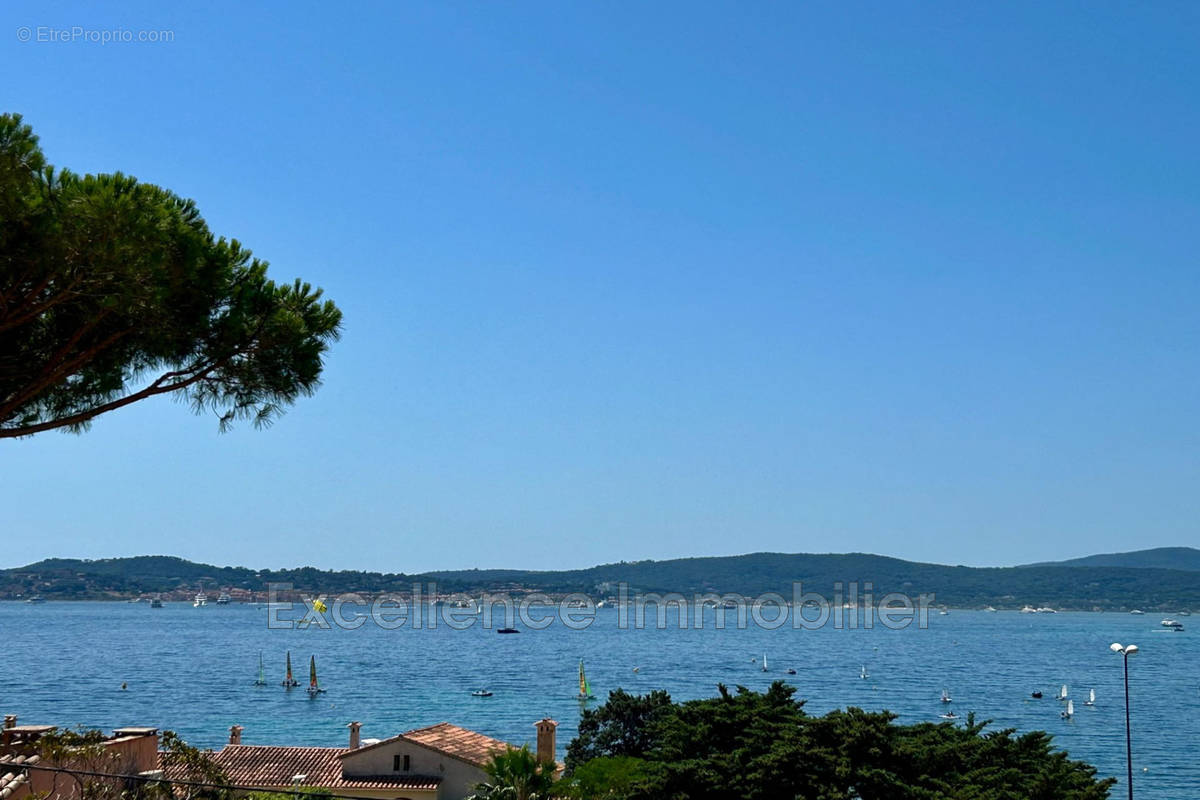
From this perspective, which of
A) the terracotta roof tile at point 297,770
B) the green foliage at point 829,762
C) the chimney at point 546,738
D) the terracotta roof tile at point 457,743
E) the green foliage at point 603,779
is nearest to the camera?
the green foliage at point 829,762

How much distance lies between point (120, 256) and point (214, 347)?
2068 millimetres

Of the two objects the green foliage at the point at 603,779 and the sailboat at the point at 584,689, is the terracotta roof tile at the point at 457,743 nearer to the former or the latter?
the green foliage at the point at 603,779

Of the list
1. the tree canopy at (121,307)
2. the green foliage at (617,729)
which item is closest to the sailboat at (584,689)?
the green foliage at (617,729)

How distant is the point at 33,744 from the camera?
535 inches

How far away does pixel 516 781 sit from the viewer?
29297 mm

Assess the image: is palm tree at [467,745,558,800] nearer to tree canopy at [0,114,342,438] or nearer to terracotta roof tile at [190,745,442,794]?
terracotta roof tile at [190,745,442,794]

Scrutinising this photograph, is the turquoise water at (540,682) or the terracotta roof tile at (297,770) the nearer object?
the terracotta roof tile at (297,770)

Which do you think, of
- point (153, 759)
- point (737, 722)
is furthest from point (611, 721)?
point (153, 759)

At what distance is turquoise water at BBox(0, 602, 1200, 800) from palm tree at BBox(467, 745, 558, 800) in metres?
40.1

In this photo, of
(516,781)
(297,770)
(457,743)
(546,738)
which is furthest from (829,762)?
(297,770)

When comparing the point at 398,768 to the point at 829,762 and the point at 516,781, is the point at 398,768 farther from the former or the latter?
the point at 829,762

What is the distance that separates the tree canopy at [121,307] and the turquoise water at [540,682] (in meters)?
56.7

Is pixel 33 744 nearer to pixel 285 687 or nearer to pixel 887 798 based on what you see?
pixel 887 798

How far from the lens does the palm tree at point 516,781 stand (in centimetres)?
2919
